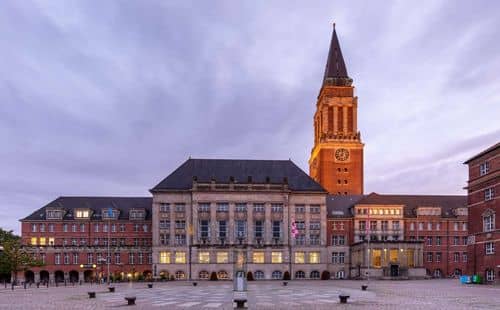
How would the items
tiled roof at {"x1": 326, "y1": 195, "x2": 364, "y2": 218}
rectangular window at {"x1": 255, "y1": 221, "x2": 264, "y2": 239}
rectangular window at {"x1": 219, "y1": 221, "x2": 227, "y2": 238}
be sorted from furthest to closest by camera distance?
tiled roof at {"x1": 326, "y1": 195, "x2": 364, "y2": 218} → rectangular window at {"x1": 255, "y1": 221, "x2": 264, "y2": 239} → rectangular window at {"x1": 219, "y1": 221, "x2": 227, "y2": 238}

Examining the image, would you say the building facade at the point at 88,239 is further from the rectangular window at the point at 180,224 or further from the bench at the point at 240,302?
the bench at the point at 240,302

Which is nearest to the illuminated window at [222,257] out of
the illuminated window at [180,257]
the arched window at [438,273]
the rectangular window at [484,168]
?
the illuminated window at [180,257]

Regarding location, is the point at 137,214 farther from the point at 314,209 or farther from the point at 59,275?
the point at 314,209

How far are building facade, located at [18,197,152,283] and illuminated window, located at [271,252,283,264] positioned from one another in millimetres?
25091

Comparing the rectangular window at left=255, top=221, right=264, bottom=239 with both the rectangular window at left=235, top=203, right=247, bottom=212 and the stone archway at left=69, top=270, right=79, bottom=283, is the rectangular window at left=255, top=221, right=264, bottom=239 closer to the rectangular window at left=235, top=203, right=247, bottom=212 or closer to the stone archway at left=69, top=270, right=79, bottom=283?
the rectangular window at left=235, top=203, right=247, bottom=212

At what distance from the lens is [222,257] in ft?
360

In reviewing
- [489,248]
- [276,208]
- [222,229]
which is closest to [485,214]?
[489,248]

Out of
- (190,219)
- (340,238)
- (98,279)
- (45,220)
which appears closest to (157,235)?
(190,219)

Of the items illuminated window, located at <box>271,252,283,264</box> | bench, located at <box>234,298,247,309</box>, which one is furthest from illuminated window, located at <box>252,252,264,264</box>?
bench, located at <box>234,298,247,309</box>

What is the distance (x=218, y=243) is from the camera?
11012 centimetres

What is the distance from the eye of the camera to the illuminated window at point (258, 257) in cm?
10988

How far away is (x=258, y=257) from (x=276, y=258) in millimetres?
3542

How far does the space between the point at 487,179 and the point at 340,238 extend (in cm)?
→ 4946

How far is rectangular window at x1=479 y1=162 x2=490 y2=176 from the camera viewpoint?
7380 centimetres
